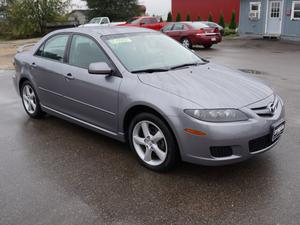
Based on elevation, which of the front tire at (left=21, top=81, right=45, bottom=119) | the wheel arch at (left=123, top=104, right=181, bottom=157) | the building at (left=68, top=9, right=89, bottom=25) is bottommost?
the building at (left=68, top=9, right=89, bottom=25)

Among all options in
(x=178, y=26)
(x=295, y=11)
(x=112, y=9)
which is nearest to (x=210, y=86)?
(x=178, y=26)

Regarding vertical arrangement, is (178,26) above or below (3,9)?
below

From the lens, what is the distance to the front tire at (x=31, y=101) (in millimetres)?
5699

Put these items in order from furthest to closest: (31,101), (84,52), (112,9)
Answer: (112,9), (31,101), (84,52)

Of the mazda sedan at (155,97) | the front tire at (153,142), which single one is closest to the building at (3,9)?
the mazda sedan at (155,97)

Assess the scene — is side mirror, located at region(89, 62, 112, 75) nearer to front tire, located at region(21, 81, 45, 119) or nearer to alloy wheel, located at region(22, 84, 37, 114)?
front tire, located at region(21, 81, 45, 119)

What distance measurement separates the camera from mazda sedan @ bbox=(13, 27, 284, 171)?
11.2 feet

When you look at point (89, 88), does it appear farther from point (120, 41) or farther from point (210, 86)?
point (210, 86)

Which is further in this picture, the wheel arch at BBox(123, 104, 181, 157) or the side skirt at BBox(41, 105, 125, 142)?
the side skirt at BBox(41, 105, 125, 142)

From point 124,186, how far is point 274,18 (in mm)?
21176

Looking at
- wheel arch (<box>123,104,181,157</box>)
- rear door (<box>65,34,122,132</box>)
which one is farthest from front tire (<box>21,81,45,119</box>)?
wheel arch (<box>123,104,181,157</box>)

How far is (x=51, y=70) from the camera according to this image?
505 centimetres

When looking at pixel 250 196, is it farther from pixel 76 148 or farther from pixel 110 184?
pixel 76 148

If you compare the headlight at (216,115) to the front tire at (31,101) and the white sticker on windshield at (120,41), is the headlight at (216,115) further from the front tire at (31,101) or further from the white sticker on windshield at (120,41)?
the front tire at (31,101)
